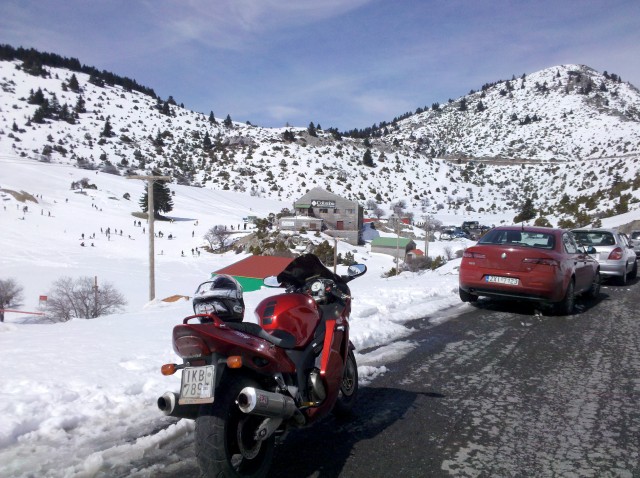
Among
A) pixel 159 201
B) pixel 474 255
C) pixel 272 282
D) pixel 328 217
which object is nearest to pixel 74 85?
pixel 159 201

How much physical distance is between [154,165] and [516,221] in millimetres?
84632

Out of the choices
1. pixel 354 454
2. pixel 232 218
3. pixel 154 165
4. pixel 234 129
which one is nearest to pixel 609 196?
pixel 354 454

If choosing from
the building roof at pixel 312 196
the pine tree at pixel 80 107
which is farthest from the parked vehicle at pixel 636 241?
the pine tree at pixel 80 107

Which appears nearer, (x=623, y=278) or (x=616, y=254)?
(x=616, y=254)

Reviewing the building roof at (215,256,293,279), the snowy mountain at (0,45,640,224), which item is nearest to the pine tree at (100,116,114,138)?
Result: the snowy mountain at (0,45,640,224)

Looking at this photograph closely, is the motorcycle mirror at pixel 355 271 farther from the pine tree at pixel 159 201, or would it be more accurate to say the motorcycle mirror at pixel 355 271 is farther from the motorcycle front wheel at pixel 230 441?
the pine tree at pixel 159 201

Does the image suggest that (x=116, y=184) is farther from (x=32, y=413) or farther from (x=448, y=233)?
(x=32, y=413)

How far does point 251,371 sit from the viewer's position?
10.5ft

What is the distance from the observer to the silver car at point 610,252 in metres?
13.4

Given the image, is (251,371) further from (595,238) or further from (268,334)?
(595,238)

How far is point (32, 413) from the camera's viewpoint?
4.06 meters

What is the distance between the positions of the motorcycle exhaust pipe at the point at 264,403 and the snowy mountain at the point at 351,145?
60.0 metres

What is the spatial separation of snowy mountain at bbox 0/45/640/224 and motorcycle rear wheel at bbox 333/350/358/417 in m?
58.5

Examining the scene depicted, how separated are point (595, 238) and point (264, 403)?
1381 centimetres
